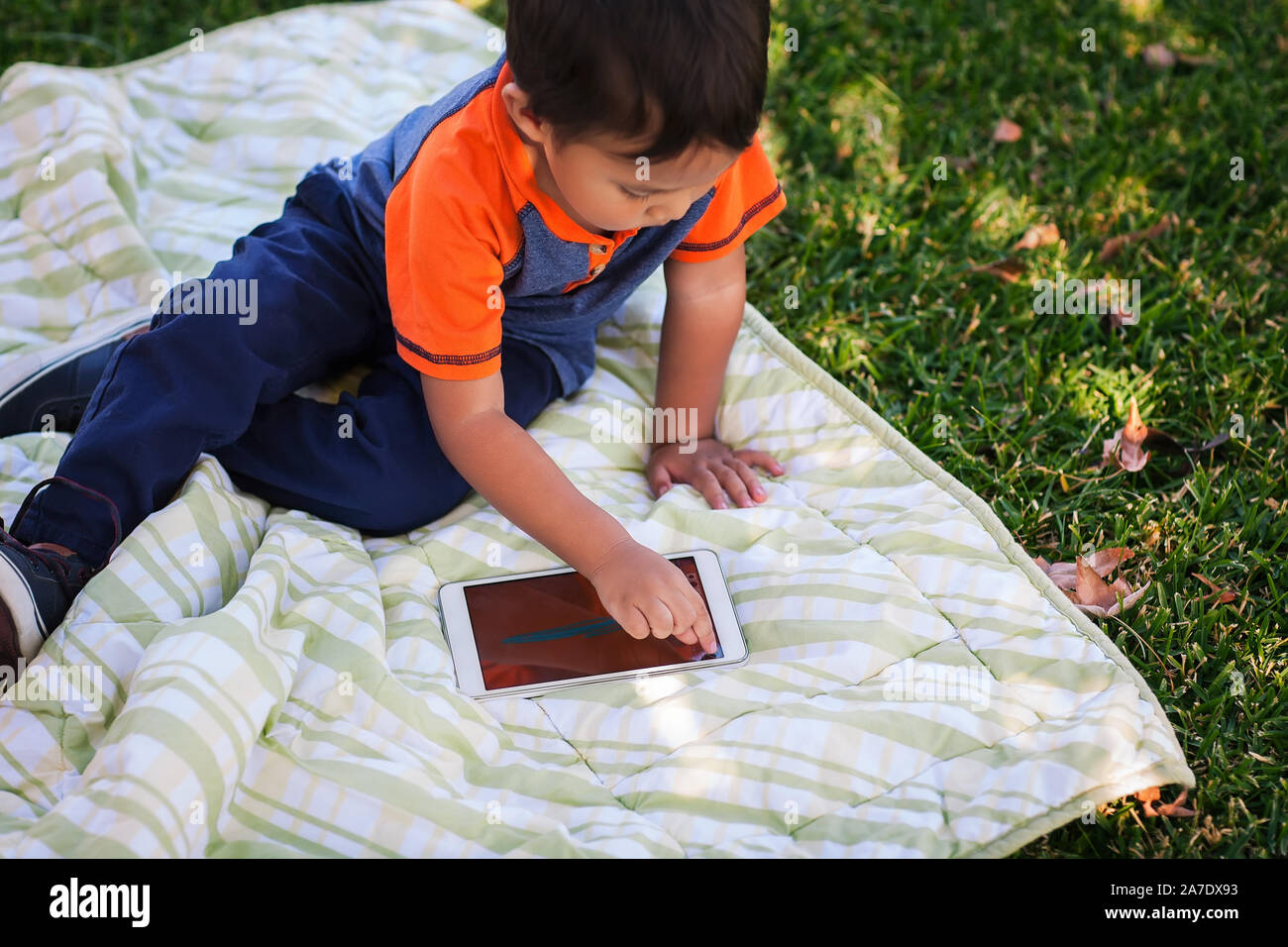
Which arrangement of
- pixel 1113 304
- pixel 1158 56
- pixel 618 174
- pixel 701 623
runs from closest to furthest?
1. pixel 618 174
2. pixel 701 623
3. pixel 1113 304
4. pixel 1158 56

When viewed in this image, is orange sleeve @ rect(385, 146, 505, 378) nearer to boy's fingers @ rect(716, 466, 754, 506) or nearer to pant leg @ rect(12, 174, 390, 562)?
pant leg @ rect(12, 174, 390, 562)

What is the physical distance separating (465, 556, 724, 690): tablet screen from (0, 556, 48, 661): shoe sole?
62 cm

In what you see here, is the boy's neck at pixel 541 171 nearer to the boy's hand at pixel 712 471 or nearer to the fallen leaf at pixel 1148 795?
the boy's hand at pixel 712 471

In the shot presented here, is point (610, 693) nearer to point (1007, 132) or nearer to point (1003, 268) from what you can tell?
point (1003, 268)

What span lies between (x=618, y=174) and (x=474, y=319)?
345mm

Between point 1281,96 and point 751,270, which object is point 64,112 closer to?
point 751,270

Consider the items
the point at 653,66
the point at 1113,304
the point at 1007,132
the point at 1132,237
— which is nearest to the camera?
the point at 653,66

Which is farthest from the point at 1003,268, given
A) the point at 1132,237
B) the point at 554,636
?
the point at 554,636

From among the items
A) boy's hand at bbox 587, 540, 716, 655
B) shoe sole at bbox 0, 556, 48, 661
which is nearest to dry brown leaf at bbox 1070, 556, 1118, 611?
boy's hand at bbox 587, 540, 716, 655

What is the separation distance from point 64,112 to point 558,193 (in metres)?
1.49

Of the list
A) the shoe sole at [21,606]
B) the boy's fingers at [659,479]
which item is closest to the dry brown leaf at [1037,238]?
the boy's fingers at [659,479]

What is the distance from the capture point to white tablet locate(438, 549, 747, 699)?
1821 millimetres

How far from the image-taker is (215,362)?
6.34 feet

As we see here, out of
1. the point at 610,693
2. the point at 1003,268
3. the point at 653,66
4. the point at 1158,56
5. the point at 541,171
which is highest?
the point at 653,66
